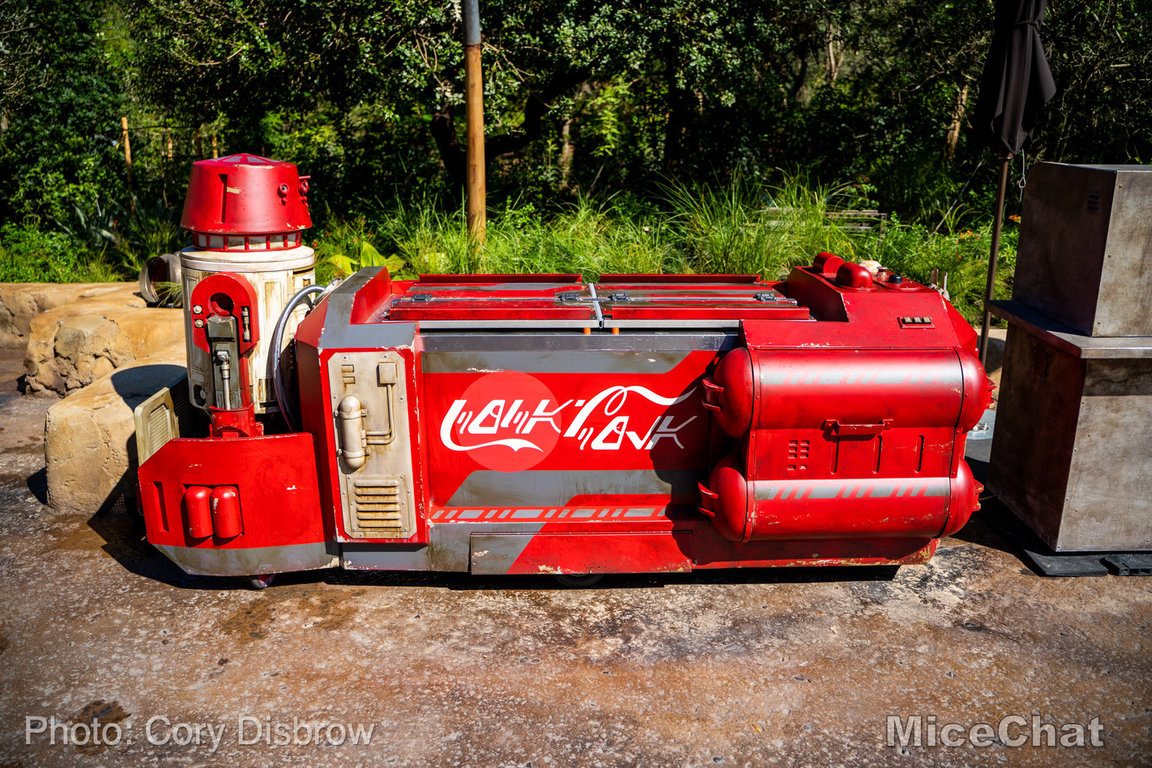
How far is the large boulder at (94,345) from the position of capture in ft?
25.6

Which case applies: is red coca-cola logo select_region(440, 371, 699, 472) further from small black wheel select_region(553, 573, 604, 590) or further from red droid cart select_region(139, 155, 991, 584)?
small black wheel select_region(553, 573, 604, 590)

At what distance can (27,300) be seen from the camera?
32.2 ft

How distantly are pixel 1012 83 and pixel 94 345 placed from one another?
304 inches

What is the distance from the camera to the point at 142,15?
11.2 meters

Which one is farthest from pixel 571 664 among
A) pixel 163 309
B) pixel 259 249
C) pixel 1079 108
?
pixel 1079 108

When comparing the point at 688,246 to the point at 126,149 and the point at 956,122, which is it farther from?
the point at 126,149

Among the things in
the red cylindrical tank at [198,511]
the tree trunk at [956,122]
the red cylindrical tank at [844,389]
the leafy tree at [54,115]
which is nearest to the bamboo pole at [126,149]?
the leafy tree at [54,115]

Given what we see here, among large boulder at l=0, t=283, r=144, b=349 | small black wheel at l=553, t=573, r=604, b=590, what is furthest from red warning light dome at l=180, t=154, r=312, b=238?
large boulder at l=0, t=283, r=144, b=349

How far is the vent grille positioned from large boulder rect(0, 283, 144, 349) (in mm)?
6319

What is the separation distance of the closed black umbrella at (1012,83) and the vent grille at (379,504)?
4.18 m

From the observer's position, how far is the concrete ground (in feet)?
12.1

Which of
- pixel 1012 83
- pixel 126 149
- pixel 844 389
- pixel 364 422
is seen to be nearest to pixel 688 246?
pixel 1012 83

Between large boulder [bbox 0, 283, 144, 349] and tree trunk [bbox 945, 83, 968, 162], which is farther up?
tree trunk [bbox 945, 83, 968, 162]

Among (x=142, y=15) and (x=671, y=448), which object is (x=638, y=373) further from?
(x=142, y=15)
